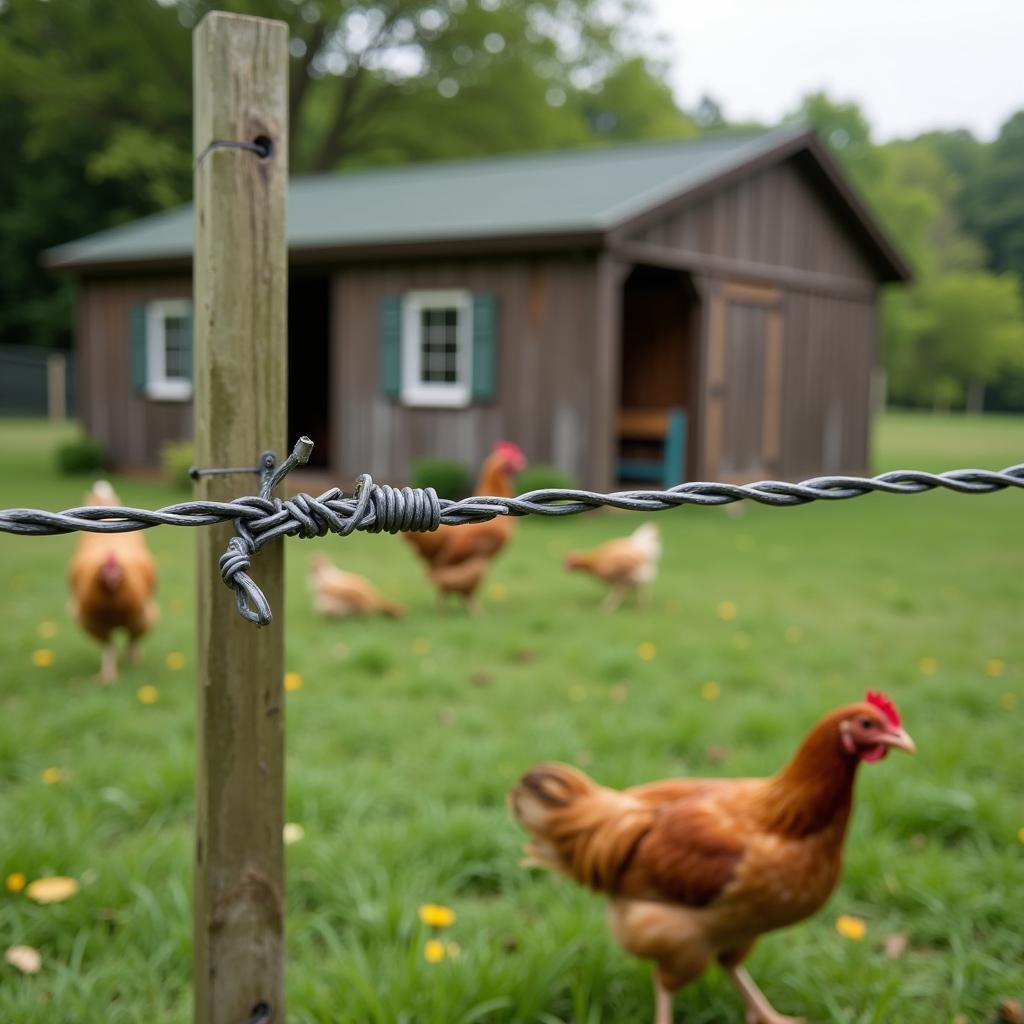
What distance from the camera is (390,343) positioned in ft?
40.3

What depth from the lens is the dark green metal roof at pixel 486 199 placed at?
11.2 metres

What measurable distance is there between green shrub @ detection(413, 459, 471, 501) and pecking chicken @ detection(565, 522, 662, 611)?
518 centimetres

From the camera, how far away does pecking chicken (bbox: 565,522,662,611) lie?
6293 millimetres

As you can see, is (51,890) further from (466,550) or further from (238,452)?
(466,550)

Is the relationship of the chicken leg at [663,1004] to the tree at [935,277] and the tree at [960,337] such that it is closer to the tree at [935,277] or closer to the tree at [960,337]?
the tree at [935,277]

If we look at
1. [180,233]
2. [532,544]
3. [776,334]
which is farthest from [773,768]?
[180,233]

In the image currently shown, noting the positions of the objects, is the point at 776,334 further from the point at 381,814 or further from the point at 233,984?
→ the point at 233,984

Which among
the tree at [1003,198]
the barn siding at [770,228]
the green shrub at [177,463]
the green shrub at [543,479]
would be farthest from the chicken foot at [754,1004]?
the green shrub at [177,463]

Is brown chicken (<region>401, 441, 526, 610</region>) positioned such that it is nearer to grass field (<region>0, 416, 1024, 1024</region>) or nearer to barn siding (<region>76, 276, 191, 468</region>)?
grass field (<region>0, 416, 1024, 1024</region>)

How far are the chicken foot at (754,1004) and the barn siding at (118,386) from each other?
13122 mm

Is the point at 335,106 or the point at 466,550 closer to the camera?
the point at 466,550

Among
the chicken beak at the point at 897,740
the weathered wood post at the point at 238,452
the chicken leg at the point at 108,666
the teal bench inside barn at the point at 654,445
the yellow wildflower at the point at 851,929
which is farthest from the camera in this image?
the teal bench inside barn at the point at 654,445

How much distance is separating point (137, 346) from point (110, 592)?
36.0ft

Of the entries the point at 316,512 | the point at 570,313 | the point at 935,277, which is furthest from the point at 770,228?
the point at 935,277
